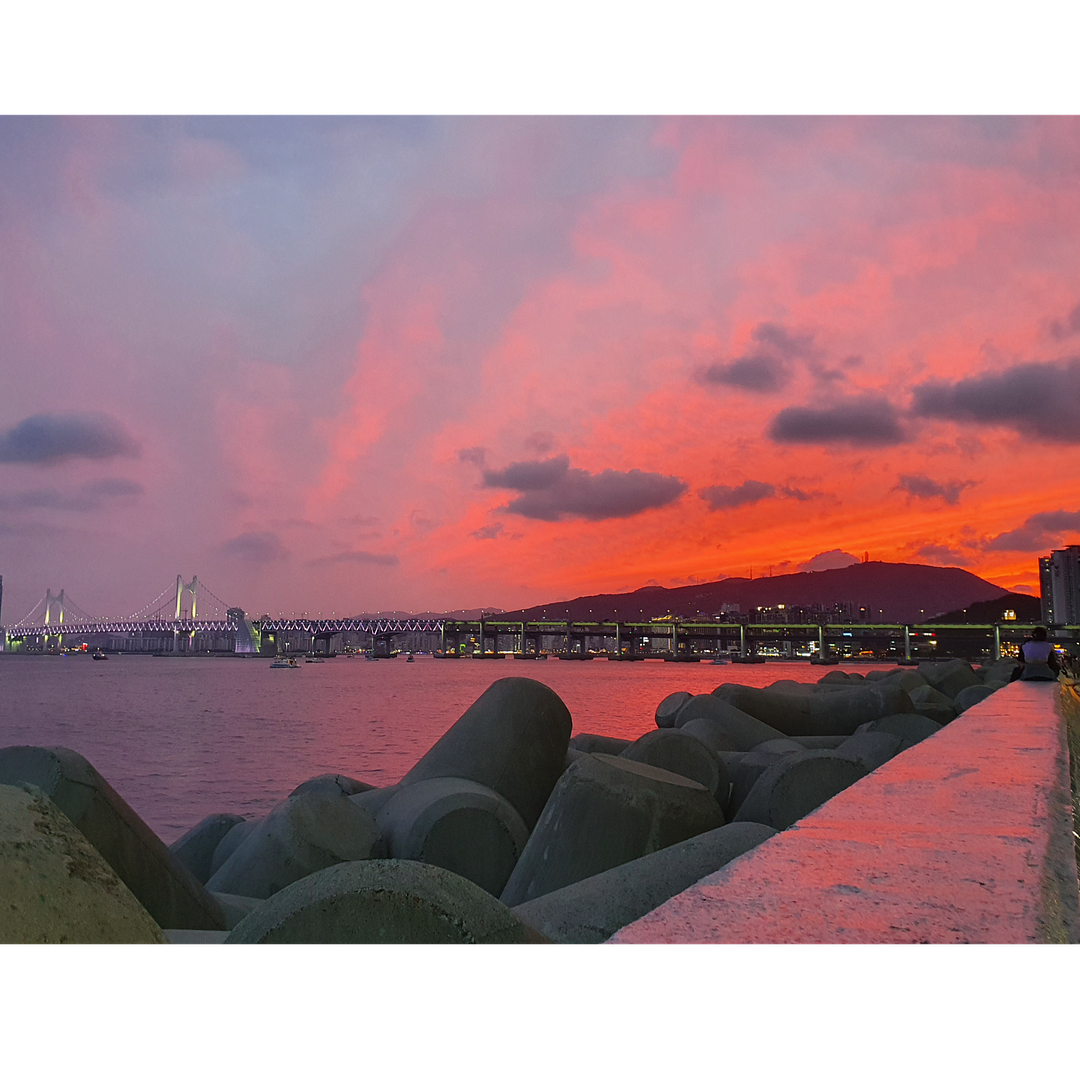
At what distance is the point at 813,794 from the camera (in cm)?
484

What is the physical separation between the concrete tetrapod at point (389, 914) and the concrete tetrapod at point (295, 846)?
3.06 metres

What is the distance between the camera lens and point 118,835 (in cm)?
355

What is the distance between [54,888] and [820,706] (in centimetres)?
989

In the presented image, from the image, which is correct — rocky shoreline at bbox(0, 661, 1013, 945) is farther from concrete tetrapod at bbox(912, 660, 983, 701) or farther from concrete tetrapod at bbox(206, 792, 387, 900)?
concrete tetrapod at bbox(912, 660, 983, 701)

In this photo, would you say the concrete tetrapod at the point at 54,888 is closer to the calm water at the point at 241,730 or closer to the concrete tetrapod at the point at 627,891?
the concrete tetrapod at the point at 627,891

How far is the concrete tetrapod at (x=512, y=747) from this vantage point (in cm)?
612

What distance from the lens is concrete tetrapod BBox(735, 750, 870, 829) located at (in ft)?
15.7
